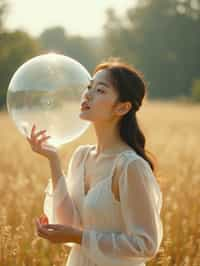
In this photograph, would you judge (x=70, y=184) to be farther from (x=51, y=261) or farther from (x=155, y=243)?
(x=51, y=261)

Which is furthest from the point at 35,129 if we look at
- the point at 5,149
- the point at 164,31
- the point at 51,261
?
the point at 164,31

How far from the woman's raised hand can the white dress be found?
16cm

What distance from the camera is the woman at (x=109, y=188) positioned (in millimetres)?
2830

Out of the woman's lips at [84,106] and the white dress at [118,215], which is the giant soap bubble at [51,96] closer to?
the woman's lips at [84,106]

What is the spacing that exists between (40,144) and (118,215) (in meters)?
0.48

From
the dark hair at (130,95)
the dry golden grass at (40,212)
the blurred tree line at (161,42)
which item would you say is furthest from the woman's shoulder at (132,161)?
→ the blurred tree line at (161,42)

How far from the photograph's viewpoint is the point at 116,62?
3.14m

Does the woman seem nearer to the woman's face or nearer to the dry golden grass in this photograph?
the woman's face

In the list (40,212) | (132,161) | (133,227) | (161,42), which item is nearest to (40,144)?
(132,161)

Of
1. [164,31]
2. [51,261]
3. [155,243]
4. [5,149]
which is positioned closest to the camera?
[155,243]

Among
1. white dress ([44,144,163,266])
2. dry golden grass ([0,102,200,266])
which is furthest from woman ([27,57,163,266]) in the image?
dry golden grass ([0,102,200,266])

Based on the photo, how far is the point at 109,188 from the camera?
9.59 feet

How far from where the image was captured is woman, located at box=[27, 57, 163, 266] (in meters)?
2.83

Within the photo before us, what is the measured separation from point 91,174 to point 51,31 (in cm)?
8755
